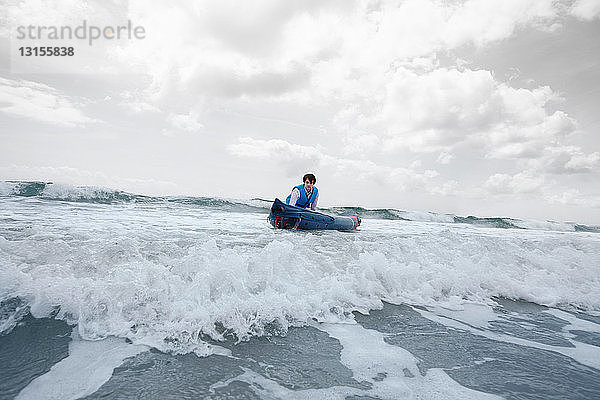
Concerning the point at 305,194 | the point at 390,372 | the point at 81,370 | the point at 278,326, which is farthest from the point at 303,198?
the point at 81,370

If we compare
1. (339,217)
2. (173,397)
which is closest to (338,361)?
(173,397)

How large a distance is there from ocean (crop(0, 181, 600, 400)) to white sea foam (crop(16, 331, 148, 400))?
12mm

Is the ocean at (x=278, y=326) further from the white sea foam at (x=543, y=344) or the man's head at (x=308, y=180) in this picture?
the man's head at (x=308, y=180)

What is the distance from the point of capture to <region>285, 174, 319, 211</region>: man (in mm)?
11680

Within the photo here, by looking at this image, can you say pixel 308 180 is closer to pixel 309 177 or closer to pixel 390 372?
pixel 309 177

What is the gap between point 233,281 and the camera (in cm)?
356

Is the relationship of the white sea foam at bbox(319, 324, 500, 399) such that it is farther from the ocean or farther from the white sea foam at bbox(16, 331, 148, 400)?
the white sea foam at bbox(16, 331, 148, 400)

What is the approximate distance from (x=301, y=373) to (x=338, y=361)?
407 millimetres

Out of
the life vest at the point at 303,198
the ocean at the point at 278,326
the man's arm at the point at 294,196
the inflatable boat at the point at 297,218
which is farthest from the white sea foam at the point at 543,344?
the life vest at the point at 303,198

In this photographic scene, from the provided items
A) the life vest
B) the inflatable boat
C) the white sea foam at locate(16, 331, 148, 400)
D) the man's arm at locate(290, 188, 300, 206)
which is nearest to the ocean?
the white sea foam at locate(16, 331, 148, 400)

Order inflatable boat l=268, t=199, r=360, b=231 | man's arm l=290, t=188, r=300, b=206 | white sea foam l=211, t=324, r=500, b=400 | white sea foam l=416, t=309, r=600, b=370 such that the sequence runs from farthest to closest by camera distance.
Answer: man's arm l=290, t=188, r=300, b=206, inflatable boat l=268, t=199, r=360, b=231, white sea foam l=416, t=309, r=600, b=370, white sea foam l=211, t=324, r=500, b=400

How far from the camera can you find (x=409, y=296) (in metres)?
4.43

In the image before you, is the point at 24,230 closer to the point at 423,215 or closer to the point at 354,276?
the point at 354,276

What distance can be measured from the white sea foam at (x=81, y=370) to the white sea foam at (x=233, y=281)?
141 millimetres
